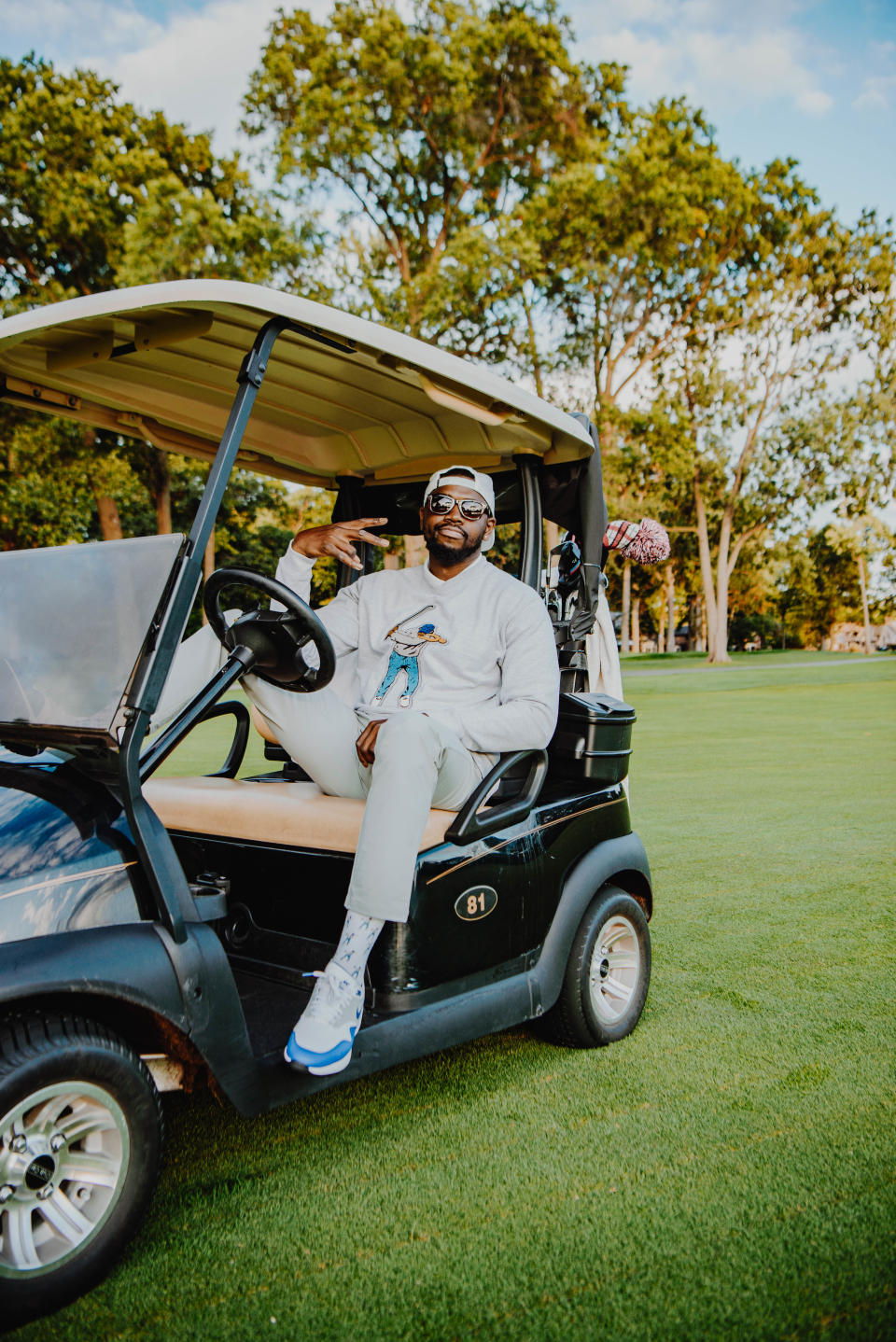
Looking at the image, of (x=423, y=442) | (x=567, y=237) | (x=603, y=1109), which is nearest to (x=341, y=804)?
(x=603, y=1109)

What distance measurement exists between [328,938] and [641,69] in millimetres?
18948

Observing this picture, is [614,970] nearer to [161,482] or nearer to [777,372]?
[161,482]

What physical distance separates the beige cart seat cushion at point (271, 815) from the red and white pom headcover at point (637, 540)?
1.44 metres

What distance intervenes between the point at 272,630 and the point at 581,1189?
55.8 inches

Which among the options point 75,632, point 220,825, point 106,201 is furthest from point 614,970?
point 106,201

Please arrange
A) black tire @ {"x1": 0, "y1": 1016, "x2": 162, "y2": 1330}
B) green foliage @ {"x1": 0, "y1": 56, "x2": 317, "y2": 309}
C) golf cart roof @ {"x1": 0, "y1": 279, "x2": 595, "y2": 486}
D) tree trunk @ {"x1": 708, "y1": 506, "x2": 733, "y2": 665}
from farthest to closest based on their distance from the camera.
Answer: tree trunk @ {"x1": 708, "y1": 506, "x2": 733, "y2": 665} < green foliage @ {"x1": 0, "y1": 56, "x2": 317, "y2": 309} < golf cart roof @ {"x1": 0, "y1": 279, "x2": 595, "y2": 486} < black tire @ {"x1": 0, "y1": 1016, "x2": 162, "y2": 1330}

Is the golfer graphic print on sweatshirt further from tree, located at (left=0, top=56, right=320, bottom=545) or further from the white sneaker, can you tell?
Result: tree, located at (left=0, top=56, right=320, bottom=545)

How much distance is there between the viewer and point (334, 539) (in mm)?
3150

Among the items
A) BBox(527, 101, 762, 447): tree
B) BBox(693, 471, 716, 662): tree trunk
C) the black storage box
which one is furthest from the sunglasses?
BBox(693, 471, 716, 662): tree trunk

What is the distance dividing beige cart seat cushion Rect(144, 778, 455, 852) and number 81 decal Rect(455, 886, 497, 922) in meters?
0.16

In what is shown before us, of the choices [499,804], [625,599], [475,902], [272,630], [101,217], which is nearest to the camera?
[272,630]

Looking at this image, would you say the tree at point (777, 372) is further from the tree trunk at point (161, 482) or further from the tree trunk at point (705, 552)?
Result: the tree trunk at point (161, 482)

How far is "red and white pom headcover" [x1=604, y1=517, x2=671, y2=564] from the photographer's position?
3.58 m

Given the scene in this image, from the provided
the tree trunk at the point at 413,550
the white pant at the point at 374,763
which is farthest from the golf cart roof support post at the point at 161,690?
the tree trunk at the point at 413,550
